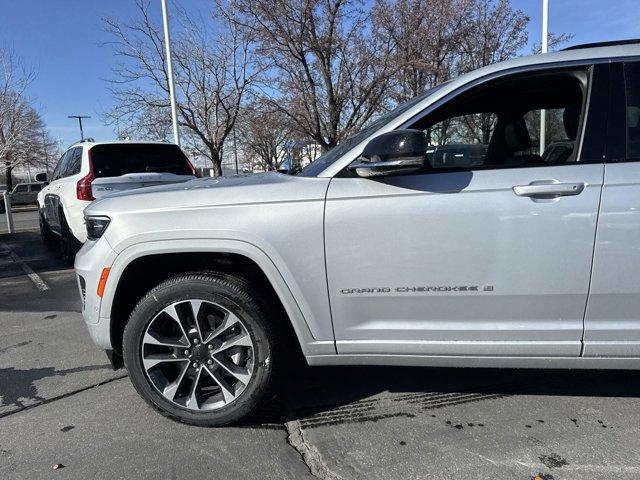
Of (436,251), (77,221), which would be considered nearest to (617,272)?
(436,251)

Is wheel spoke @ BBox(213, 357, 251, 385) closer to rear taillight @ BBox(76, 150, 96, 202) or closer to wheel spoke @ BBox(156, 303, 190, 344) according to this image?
wheel spoke @ BBox(156, 303, 190, 344)

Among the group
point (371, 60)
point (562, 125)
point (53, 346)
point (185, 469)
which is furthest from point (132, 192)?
point (371, 60)

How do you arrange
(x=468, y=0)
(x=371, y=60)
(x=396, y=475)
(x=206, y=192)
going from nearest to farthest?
(x=396, y=475) → (x=206, y=192) → (x=371, y=60) → (x=468, y=0)

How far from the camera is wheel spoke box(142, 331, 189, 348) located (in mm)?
2775

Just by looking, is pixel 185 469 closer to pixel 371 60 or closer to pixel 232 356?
pixel 232 356

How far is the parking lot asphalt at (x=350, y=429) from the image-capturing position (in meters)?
2.45

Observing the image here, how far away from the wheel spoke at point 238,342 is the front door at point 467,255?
0.51 metres

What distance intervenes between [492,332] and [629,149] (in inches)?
45.0

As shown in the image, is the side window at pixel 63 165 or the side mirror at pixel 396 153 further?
the side window at pixel 63 165

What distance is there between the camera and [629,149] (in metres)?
2.45

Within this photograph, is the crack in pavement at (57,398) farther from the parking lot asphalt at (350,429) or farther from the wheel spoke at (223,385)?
the wheel spoke at (223,385)

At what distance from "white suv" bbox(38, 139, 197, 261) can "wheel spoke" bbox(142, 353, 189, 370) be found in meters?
4.08

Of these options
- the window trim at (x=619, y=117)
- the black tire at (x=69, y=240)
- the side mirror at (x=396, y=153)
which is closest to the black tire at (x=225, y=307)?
the side mirror at (x=396, y=153)

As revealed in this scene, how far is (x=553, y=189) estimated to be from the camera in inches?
93.8
